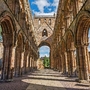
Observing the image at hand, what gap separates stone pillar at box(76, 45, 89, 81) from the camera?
30.1ft

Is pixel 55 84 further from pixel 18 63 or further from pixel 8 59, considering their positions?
pixel 18 63

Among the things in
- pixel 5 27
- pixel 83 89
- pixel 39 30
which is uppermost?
pixel 39 30

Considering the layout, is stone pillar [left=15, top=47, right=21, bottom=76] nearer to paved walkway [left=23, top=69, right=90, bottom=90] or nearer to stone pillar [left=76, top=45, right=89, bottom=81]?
paved walkway [left=23, top=69, right=90, bottom=90]

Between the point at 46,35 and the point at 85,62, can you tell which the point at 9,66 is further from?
the point at 46,35

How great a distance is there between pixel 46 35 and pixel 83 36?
29.1 meters

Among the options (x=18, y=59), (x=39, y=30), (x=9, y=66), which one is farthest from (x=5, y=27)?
(x=39, y=30)

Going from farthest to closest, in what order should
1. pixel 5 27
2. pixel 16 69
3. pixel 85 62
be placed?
pixel 16 69 < pixel 5 27 < pixel 85 62

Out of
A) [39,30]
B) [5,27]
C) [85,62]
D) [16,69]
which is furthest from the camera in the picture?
[39,30]

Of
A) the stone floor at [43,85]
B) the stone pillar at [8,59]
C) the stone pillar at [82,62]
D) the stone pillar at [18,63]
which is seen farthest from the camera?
the stone pillar at [18,63]

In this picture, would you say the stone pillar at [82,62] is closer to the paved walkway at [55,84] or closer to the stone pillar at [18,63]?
the paved walkway at [55,84]

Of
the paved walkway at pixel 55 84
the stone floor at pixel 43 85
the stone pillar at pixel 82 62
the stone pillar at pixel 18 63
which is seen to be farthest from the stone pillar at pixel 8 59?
the stone pillar at pixel 82 62

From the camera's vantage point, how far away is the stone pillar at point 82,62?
9.16m

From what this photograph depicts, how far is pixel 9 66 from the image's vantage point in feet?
32.4

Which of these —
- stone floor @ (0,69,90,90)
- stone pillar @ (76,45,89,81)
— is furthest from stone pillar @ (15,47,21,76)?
stone pillar @ (76,45,89,81)
